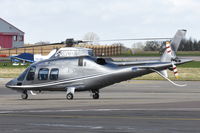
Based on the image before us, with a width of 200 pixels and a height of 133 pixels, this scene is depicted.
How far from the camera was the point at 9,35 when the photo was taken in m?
125

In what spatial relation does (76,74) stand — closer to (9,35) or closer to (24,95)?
(24,95)

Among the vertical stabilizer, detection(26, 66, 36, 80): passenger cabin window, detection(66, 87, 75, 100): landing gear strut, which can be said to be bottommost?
detection(66, 87, 75, 100): landing gear strut

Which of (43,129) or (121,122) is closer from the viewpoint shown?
(43,129)

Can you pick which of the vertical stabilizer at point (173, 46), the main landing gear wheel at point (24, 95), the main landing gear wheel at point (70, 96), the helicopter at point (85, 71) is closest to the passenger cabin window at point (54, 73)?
the helicopter at point (85, 71)

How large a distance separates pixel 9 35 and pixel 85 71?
97757 millimetres

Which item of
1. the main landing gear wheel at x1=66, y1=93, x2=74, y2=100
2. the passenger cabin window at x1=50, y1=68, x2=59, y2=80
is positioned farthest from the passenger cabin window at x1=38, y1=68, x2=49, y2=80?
the main landing gear wheel at x1=66, y1=93, x2=74, y2=100

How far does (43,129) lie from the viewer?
15672mm

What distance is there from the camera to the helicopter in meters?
27.9

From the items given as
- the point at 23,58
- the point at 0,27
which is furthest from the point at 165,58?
the point at 0,27

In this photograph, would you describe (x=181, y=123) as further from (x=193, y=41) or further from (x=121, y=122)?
(x=193, y=41)

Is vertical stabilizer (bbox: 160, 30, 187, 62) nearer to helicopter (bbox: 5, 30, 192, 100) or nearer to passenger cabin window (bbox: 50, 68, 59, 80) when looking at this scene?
helicopter (bbox: 5, 30, 192, 100)

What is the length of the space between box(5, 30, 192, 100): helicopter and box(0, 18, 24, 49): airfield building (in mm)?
92273

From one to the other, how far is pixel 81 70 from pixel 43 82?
7.77 ft

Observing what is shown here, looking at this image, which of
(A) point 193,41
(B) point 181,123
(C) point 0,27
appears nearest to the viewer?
(B) point 181,123
